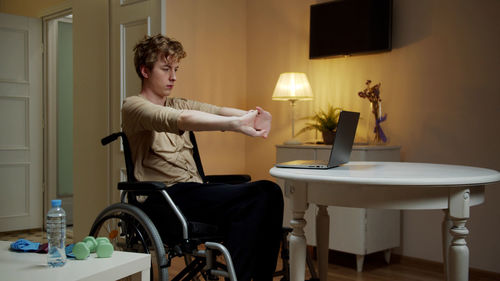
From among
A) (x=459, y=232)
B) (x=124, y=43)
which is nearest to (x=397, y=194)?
(x=459, y=232)

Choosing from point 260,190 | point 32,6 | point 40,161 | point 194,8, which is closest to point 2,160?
point 40,161

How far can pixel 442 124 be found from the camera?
322cm

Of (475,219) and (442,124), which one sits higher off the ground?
(442,124)

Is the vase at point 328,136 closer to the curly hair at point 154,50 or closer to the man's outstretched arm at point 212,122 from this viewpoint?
the curly hair at point 154,50

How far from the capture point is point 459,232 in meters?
1.61

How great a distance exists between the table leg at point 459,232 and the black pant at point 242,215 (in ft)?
2.01

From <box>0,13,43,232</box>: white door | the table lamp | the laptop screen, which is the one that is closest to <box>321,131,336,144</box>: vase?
the table lamp

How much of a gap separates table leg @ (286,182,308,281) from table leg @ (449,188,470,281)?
1.57ft

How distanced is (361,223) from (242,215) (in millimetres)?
1444

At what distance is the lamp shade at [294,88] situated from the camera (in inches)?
141

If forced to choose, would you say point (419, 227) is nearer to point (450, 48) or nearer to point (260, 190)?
point (450, 48)

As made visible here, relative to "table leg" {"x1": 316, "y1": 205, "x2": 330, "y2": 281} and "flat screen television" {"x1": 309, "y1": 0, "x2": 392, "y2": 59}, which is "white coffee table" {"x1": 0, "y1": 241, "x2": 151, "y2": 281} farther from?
"flat screen television" {"x1": 309, "y1": 0, "x2": 392, "y2": 59}

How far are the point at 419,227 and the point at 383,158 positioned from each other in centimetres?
57

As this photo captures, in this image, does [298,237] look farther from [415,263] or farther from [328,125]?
[415,263]
